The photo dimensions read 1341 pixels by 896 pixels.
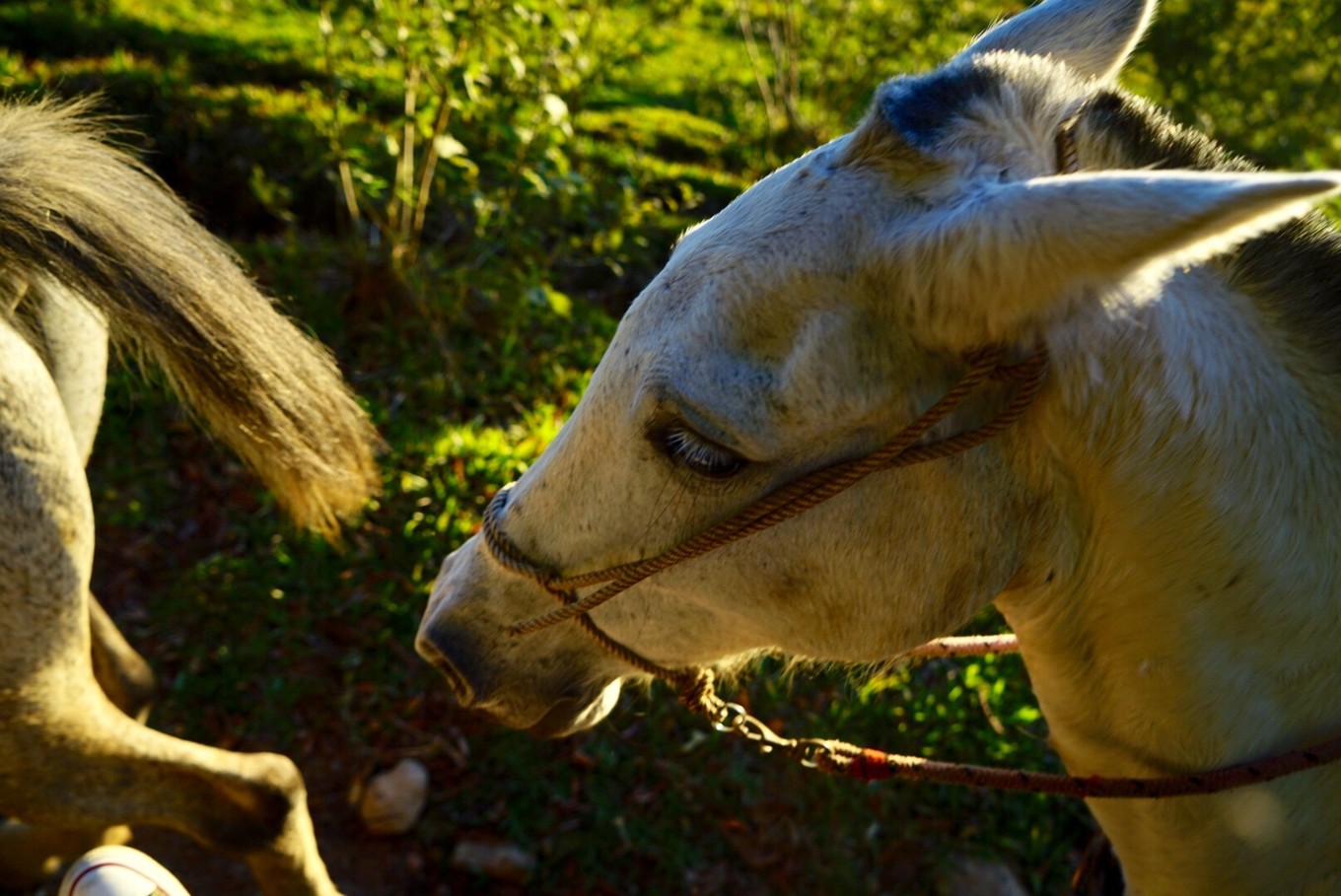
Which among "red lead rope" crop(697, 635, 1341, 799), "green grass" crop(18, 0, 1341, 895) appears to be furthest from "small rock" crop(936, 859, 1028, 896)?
"red lead rope" crop(697, 635, 1341, 799)

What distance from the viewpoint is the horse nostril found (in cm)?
186

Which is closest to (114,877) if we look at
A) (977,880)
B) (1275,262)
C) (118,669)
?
(118,669)

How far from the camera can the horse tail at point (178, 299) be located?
7.00ft

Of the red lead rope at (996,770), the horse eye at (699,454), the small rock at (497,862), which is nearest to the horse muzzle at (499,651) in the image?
the red lead rope at (996,770)

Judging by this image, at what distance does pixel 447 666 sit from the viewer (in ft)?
6.21

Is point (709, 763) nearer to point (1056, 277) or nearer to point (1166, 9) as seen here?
point (1056, 277)

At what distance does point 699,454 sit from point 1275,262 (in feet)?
2.97

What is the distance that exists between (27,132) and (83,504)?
88 cm

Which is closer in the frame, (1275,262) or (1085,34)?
(1275,262)

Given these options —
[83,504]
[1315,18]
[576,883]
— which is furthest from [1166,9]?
[83,504]

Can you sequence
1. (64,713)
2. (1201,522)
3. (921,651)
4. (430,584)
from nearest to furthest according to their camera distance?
(1201,522) < (921,651) < (64,713) < (430,584)

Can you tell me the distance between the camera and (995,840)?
3352mm

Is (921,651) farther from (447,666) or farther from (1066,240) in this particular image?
(1066,240)

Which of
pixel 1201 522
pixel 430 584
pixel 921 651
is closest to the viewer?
pixel 1201 522
